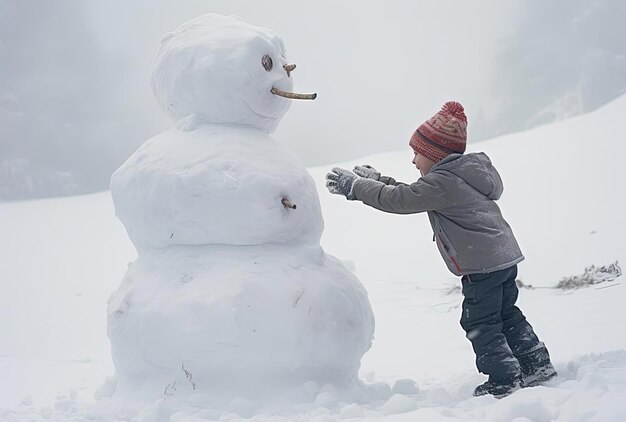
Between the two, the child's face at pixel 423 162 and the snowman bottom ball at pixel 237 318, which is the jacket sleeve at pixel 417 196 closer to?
the child's face at pixel 423 162

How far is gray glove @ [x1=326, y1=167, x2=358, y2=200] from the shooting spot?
2658 mm

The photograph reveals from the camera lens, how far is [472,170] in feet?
8.39

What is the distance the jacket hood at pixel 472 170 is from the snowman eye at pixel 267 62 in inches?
38.5

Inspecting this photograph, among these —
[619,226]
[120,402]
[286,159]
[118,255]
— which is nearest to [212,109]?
[286,159]

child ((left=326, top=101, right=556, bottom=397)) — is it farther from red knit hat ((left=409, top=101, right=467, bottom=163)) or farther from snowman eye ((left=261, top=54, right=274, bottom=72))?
snowman eye ((left=261, top=54, right=274, bottom=72))

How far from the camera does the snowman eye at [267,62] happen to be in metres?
2.98

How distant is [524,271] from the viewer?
762 centimetres

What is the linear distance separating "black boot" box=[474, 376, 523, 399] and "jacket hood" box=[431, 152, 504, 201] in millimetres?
766

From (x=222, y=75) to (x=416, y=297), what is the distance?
5.07m

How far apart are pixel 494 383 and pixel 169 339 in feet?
4.37

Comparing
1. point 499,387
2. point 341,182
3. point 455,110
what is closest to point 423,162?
point 455,110

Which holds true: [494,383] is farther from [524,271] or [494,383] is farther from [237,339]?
[524,271]

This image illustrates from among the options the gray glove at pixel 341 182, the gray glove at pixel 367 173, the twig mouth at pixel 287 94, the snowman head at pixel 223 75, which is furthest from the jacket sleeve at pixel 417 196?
the snowman head at pixel 223 75

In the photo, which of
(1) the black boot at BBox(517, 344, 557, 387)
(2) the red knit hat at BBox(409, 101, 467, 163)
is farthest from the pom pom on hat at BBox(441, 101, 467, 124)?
(1) the black boot at BBox(517, 344, 557, 387)
